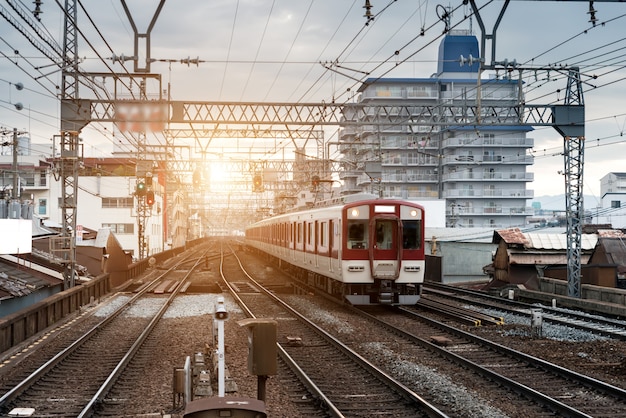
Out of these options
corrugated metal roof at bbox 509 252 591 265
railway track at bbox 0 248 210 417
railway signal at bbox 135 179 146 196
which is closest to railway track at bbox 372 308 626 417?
railway track at bbox 0 248 210 417

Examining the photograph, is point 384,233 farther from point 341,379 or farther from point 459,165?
point 459,165

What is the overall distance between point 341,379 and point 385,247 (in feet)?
25.7

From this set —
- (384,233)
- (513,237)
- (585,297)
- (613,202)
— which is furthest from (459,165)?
(384,233)

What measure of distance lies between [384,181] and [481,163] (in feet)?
32.3

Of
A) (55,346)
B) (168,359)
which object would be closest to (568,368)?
(168,359)

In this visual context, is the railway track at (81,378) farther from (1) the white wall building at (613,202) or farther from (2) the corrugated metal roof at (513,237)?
(1) the white wall building at (613,202)

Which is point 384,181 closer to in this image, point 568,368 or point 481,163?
point 481,163

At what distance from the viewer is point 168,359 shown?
1136cm

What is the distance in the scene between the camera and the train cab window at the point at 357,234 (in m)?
17.1

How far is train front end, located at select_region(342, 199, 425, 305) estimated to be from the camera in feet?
56.1

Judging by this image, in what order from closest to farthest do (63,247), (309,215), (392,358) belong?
1. (392,358)
2. (63,247)
3. (309,215)

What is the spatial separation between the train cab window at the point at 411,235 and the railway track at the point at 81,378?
6542 millimetres

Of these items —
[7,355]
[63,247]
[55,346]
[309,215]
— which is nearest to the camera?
[7,355]

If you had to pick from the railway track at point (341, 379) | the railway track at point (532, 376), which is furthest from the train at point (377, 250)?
the railway track at point (532, 376)
